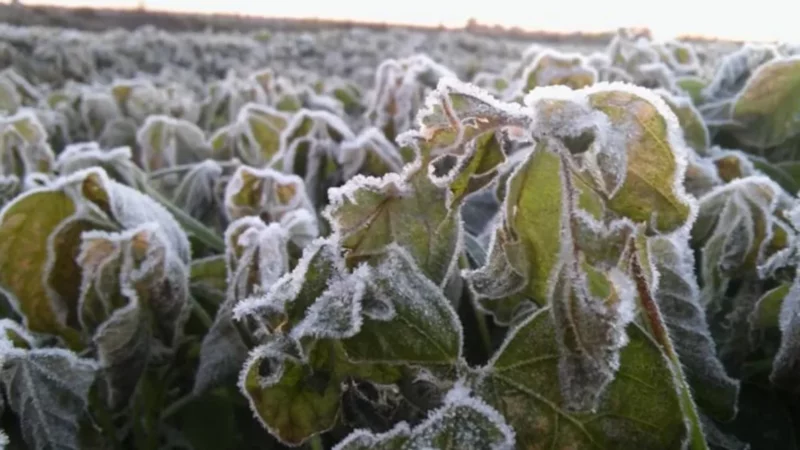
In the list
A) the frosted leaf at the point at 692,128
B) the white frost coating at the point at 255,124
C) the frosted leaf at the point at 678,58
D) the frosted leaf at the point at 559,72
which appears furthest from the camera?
the frosted leaf at the point at 678,58

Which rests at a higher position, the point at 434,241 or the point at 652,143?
the point at 652,143

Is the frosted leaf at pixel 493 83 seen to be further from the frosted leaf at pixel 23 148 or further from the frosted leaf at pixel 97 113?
the frosted leaf at pixel 23 148

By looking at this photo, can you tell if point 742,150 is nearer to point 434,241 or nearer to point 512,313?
point 512,313

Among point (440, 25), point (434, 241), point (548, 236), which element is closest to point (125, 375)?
point (434, 241)

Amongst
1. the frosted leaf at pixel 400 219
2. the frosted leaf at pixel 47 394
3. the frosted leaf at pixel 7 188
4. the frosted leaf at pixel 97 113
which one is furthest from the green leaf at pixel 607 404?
the frosted leaf at pixel 97 113

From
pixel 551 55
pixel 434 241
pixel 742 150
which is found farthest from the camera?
pixel 551 55

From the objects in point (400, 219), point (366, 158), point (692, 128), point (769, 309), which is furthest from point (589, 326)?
point (692, 128)

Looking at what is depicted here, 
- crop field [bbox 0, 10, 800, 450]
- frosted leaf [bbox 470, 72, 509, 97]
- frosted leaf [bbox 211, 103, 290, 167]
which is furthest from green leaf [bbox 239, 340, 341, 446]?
frosted leaf [bbox 470, 72, 509, 97]
